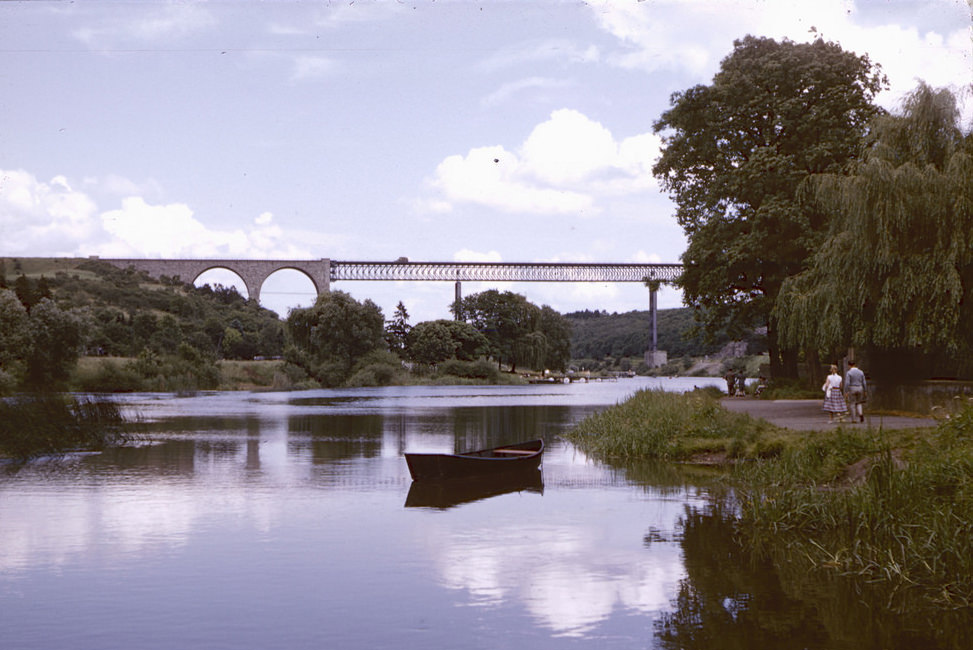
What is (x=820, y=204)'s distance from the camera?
103ft

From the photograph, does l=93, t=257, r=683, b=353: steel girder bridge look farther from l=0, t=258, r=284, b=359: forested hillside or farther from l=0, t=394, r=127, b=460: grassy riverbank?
l=0, t=394, r=127, b=460: grassy riverbank

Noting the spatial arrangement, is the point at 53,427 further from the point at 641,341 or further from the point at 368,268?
the point at 641,341

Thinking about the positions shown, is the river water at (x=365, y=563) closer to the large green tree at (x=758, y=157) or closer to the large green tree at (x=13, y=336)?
the large green tree at (x=758, y=157)

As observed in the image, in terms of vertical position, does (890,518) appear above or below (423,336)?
below

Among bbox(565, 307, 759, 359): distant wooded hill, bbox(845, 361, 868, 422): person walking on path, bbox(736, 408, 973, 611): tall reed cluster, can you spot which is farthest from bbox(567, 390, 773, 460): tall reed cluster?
bbox(565, 307, 759, 359): distant wooded hill

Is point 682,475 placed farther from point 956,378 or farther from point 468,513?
point 956,378

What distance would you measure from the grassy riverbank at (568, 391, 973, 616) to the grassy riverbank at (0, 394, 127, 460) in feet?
55.6

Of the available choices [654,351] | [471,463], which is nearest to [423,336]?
[654,351]

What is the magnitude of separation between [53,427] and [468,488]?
41.9ft

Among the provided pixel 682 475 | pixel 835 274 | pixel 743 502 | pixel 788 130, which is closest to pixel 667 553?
pixel 743 502

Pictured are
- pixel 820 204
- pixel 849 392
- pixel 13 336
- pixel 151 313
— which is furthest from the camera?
pixel 151 313

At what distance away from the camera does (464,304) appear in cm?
11688

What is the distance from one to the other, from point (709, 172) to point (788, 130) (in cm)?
435

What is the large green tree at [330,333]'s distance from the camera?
87.4 meters
